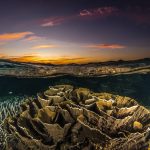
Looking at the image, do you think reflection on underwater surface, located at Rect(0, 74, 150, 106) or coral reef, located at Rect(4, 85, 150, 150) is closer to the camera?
coral reef, located at Rect(4, 85, 150, 150)

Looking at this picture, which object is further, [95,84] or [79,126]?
[95,84]

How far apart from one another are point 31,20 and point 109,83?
8.08 ft

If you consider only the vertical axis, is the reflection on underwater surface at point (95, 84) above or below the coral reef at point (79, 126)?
above

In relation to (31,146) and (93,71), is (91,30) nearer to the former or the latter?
(93,71)

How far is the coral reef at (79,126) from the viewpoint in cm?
438

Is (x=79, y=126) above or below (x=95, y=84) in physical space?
below

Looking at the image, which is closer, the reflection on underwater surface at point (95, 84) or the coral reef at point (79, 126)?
the coral reef at point (79, 126)

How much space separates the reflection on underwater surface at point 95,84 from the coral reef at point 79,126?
6.97ft

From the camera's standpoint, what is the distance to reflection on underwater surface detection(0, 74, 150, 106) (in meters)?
7.12

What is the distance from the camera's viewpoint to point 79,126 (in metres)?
4.48

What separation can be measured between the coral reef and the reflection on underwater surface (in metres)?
2.13

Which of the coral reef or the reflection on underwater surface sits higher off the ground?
the reflection on underwater surface

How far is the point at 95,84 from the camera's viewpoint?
7375 millimetres

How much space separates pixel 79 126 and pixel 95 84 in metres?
2.96
